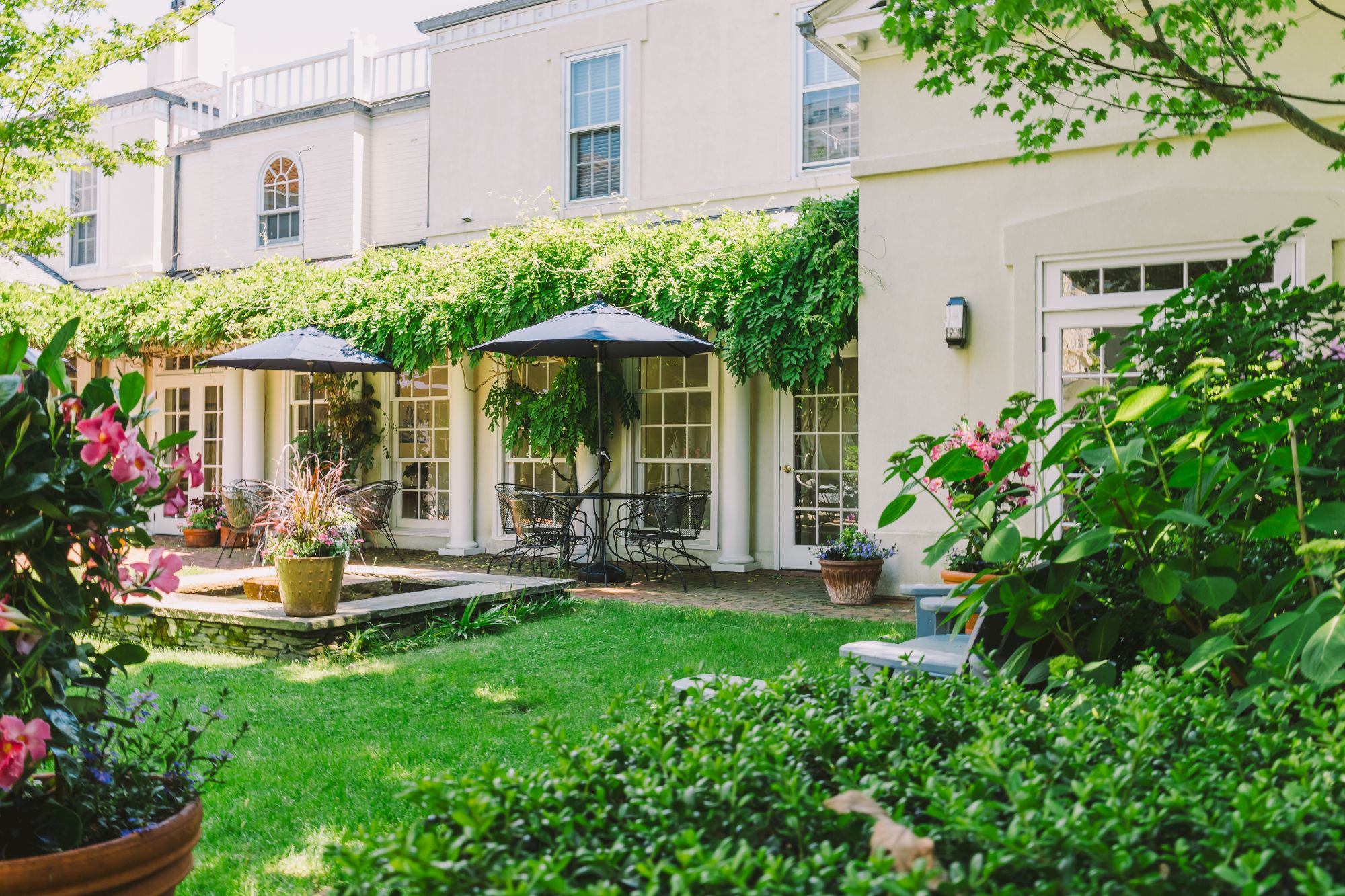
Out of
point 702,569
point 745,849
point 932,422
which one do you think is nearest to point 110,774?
point 745,849

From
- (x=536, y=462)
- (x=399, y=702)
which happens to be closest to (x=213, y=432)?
(x=536, y=462)

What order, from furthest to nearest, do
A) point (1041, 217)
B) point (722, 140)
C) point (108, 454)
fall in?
point (722, 140)
point (1041, 217)
point (108, 454)

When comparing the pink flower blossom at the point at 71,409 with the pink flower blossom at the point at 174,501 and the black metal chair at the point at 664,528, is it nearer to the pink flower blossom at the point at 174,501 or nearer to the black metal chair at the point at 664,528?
the pink flower blossom at the point at 174,501

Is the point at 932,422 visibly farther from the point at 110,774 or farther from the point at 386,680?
the point at 110,774

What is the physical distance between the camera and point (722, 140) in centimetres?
1075

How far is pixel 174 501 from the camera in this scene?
210cm

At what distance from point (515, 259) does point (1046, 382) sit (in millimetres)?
5092

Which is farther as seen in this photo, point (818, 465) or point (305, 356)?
point (818, 465)

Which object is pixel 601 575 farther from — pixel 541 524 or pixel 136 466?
pixel 136 466

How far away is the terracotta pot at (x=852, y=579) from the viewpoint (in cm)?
757

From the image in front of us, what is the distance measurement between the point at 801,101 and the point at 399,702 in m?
7.72

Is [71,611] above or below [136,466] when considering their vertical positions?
below

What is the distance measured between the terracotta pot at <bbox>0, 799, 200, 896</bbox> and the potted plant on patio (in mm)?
10635

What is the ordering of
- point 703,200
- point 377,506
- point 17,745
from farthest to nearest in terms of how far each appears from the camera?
point 703,200 < point 377,506 < point 17,745
